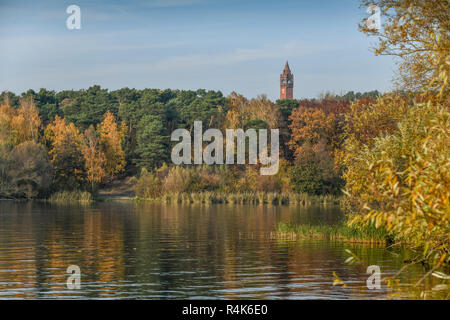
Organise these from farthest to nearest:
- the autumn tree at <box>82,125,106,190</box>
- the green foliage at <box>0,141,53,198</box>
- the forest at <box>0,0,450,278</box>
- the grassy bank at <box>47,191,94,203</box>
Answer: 1. the autumn tree at <box>82,125,106,190</box>
2. the grassy bank at <box>47,191,94,203</box>
3. the green foliage at <box>0,141,53,198</box>
4. the forest at <box>0,0,450,278</box>

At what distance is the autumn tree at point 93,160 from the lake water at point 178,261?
92.4ft

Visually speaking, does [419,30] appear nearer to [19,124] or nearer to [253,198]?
[253,198]

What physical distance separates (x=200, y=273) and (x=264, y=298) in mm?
4309

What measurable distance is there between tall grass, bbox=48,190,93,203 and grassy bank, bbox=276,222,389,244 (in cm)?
3199

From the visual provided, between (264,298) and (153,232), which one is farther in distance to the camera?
(153,232)

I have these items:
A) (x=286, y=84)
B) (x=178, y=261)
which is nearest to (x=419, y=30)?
(x=178, y=261)

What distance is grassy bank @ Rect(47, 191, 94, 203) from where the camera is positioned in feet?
190

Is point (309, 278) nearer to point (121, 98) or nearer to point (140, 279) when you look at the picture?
point (140, 279)

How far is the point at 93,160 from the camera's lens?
6706 cm

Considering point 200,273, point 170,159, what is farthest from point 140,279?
point 170,159

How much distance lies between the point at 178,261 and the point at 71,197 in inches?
1521

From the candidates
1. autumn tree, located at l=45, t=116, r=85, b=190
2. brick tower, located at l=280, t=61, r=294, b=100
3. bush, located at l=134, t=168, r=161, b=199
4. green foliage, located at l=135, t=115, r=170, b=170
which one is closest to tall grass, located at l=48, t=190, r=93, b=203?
autumn tree, located at l=45, t=116, r=85, b=190

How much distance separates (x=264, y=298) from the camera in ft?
50.6

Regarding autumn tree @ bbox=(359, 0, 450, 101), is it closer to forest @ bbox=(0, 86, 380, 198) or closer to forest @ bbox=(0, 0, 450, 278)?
forest @ bbox=(0, 0, 450, 278)
